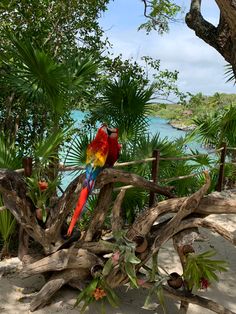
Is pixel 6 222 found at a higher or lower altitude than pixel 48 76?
lower

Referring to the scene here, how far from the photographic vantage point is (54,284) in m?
2.39

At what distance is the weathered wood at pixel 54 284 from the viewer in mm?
2344

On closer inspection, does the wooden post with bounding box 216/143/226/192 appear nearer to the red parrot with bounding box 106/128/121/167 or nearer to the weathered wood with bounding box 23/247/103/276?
the red parrot with bounding box 106/128/121/167

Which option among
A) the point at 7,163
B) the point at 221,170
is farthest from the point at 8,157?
the point at 221,170

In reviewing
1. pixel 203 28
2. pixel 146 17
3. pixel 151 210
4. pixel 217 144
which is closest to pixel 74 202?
pixel 151 210

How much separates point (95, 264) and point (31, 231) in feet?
1.60

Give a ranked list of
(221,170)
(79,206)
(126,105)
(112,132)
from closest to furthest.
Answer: (79,206) < (112,132) < (126,105) < (221,170)

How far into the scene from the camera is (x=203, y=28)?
3172 mm

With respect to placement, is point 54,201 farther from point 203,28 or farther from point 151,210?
point 203,28

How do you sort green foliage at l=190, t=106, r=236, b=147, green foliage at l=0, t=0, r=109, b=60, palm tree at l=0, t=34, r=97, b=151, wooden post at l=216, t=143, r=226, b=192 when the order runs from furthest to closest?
wooden post at l=216, t=143, r=226, b=192
green foliage at l=190, t=106, r=236, b=147
green foliage at l=0, t=0, r=109, b=60
palm tree at l=0, t=34, r=97, b=151

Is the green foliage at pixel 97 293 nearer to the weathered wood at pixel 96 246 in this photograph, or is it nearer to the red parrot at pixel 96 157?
→ the weathered wood at pixel 96 246

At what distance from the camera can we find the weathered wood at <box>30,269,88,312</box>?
7.69 ft

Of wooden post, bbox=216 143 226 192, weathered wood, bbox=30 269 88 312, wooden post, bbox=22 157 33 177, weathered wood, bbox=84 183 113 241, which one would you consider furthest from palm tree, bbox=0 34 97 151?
wooden post, bbox=216 143 226 192

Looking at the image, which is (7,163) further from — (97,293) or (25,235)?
(97,293)
